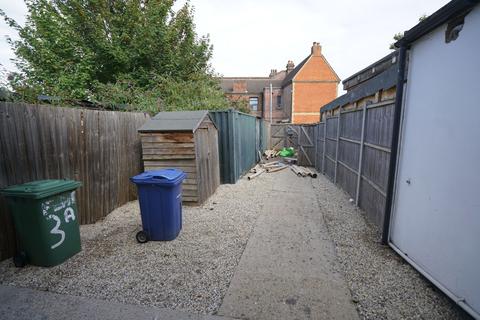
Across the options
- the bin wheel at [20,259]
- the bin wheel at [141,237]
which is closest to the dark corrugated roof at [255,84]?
the bin wheel at [141,237]

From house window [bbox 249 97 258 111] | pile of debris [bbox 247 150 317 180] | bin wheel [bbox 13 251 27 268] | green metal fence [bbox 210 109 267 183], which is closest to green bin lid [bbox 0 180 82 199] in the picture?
bin wheel [bbox 13 251 27 268]

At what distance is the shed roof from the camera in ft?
17.3

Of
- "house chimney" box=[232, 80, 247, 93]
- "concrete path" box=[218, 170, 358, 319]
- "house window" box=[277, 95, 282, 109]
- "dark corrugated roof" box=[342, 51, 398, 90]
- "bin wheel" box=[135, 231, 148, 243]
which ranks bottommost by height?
"concrete path" box=[218, 170, 358, 319]

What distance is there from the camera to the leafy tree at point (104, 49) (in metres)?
10.0

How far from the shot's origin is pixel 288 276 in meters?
2.92

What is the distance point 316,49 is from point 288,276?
28531 mm

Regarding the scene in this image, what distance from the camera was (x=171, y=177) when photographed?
12.3 ft

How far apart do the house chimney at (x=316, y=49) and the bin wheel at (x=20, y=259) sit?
95.1 feet

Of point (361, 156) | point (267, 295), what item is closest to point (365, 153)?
point (361, 156)

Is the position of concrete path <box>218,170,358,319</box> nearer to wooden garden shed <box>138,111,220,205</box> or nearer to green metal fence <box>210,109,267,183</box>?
wooden garden shed <box>138,111,220,205</box>

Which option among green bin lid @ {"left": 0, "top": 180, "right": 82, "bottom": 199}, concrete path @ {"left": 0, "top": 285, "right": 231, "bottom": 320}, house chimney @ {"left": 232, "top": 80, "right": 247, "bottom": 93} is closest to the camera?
concrete path @ {"left": 0, "top": 285, "right": 231, "bottom": 320}

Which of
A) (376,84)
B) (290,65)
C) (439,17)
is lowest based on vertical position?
(376,84)

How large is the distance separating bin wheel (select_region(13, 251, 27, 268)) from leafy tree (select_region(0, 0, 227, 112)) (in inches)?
283

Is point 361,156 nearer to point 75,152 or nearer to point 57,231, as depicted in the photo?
point 57,231
